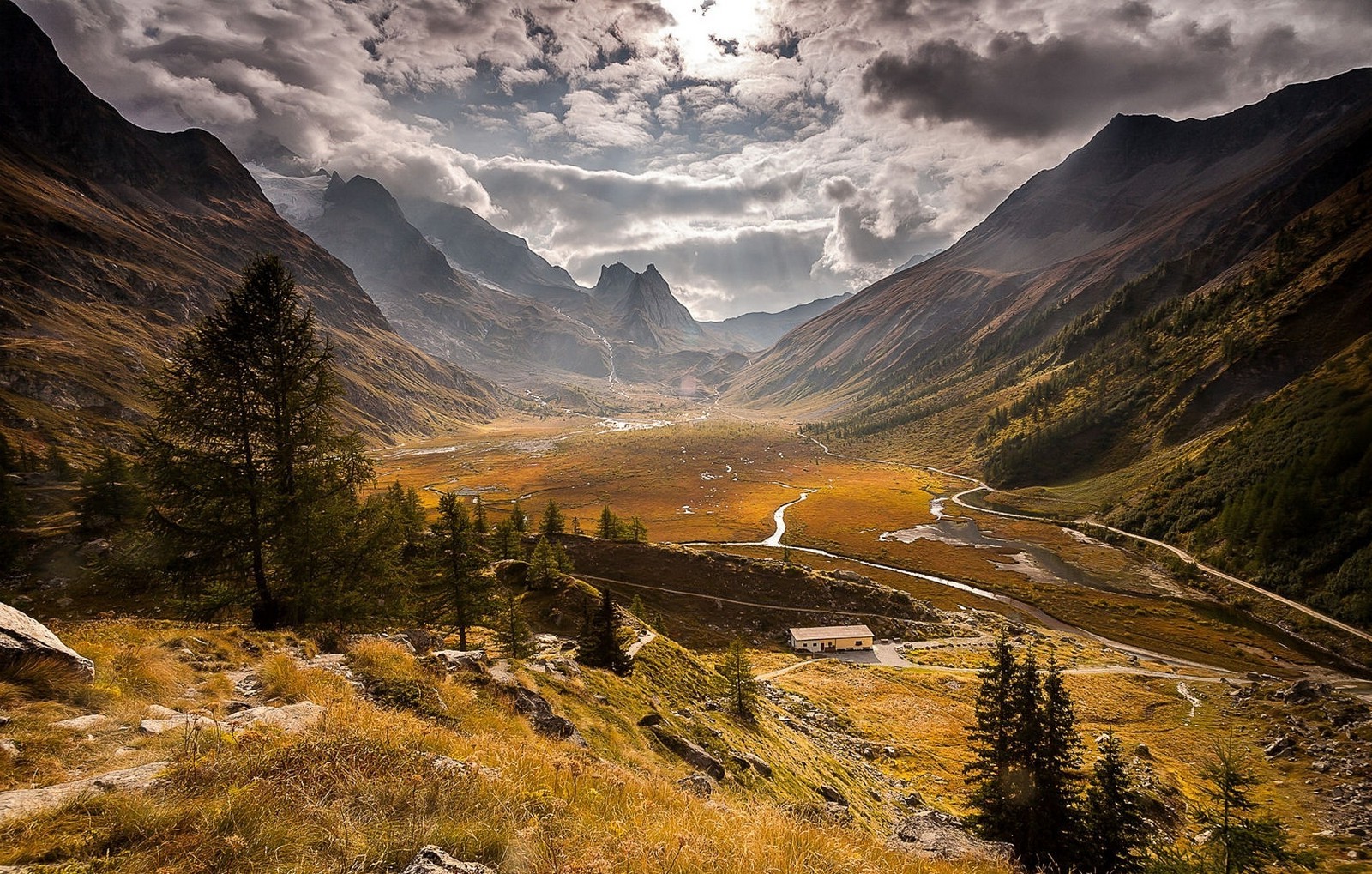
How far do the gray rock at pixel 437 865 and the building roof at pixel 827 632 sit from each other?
59.1 m

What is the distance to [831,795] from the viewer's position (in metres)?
22.2

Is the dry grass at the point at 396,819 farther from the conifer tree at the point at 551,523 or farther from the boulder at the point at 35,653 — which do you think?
the conifer tree at the point at 551,523

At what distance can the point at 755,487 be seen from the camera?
501 feet

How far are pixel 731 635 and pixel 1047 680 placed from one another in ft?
136

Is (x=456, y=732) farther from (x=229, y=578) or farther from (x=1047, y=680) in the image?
(x=1047, y=680)

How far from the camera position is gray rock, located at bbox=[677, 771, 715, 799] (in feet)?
39.5

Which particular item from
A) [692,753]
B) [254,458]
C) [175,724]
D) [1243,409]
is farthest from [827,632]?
[1243,409]

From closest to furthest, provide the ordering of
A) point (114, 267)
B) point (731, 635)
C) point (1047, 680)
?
point (1047, 680), point (731, 635), point (114, 267)

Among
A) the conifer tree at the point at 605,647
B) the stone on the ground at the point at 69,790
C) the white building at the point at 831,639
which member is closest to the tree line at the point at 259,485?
the conifer tree at the point at 605,647

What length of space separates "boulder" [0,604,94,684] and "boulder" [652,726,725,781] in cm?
1589

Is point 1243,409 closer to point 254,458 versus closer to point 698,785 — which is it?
point 698,785

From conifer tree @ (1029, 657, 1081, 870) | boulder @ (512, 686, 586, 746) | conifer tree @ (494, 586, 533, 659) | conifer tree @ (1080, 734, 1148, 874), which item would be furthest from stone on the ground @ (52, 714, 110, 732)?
conifer tree @ (1080, 734, 1148, 874)

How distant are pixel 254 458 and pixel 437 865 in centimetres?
1539

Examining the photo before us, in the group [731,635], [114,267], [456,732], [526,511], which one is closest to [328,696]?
[456,732]
